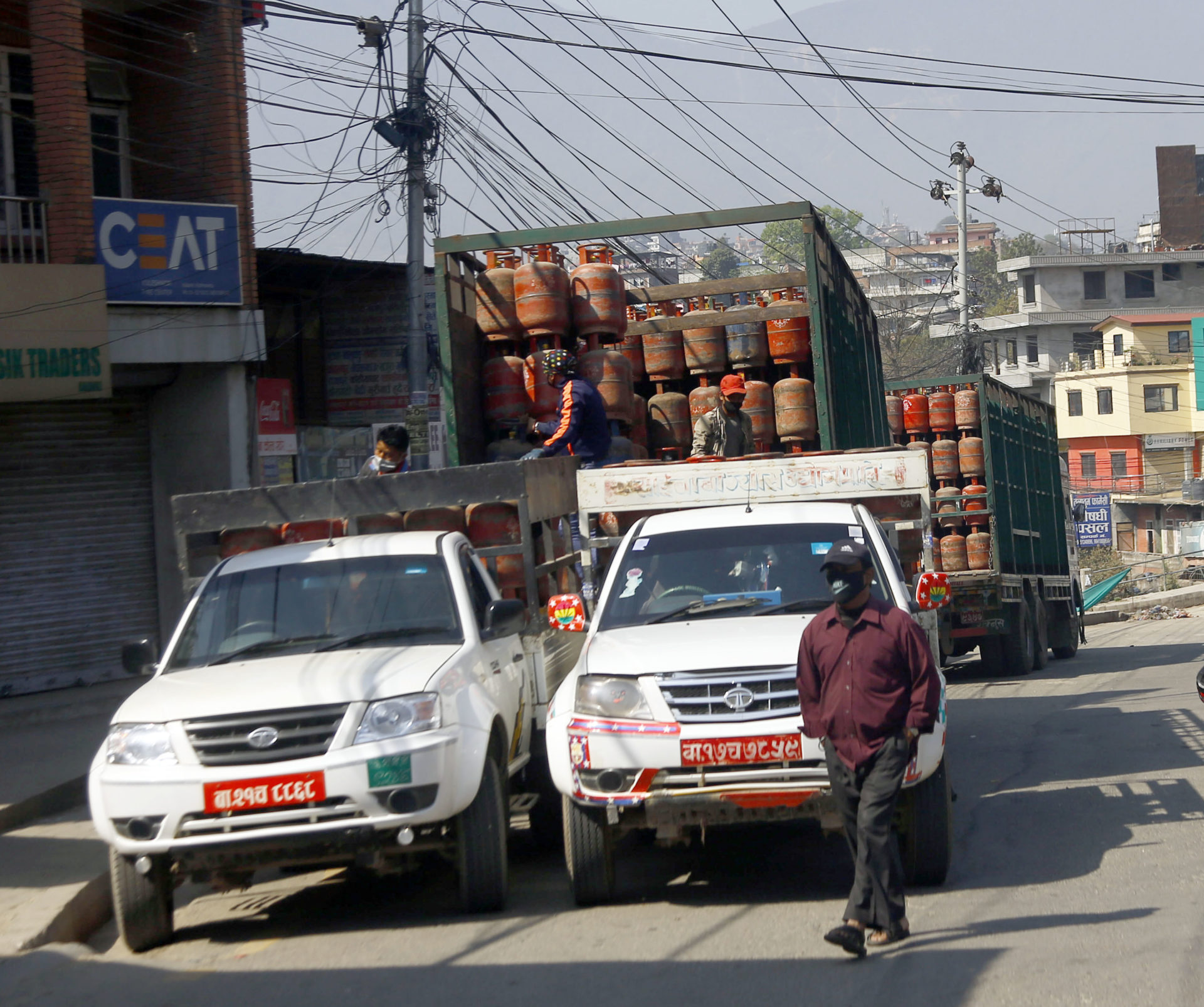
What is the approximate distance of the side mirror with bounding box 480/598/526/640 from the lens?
6922 mm

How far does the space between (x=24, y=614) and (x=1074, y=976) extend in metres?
12.7

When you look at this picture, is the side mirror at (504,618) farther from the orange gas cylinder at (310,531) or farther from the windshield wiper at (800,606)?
the orange gas cylinder at (310,531)

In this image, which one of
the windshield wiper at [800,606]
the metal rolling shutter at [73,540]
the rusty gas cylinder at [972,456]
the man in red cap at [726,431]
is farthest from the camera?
the rusty gas cylinder at [972,456]

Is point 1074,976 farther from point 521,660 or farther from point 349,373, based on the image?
point 349,373

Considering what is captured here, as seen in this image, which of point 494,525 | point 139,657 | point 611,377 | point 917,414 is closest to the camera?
point 139,657

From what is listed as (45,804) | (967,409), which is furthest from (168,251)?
(967,409)

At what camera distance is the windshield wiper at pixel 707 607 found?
698 centimetres

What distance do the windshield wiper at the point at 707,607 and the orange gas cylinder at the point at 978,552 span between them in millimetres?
11569

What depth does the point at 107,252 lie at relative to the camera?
14.9 meters

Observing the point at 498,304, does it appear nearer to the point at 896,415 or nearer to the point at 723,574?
the point at 723,574

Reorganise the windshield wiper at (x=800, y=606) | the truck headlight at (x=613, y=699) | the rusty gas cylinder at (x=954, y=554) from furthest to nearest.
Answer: the rusty gas cylinder at (x=954, y=554) < the windshield wiper at (x=800, y=606) < the truck headlight at (x=613, y=699)

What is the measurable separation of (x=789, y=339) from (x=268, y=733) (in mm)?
7258

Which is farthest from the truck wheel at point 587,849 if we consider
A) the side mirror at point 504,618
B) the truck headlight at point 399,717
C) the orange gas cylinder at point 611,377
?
the orange gas cylinder at point 611,377

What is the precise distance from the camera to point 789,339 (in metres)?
12.1
